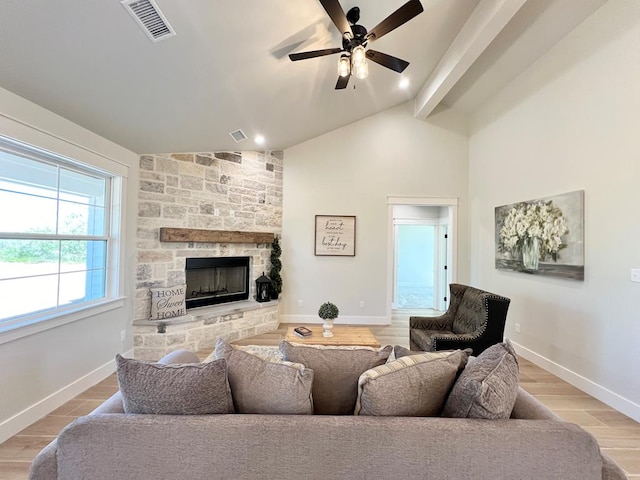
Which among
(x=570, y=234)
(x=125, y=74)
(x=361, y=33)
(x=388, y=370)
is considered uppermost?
(x=361, y=33)

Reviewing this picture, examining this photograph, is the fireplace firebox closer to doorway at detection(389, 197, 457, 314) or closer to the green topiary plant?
the green topiary plant

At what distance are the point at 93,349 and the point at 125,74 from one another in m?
2.49

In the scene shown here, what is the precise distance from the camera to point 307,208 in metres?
5.03

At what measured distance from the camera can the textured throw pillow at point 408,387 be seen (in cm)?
116

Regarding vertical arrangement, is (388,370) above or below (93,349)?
above

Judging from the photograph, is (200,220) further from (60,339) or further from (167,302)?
(60,339)

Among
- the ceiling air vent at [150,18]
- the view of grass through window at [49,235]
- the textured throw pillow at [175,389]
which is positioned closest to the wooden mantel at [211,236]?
the view of grass through window at [49,235]

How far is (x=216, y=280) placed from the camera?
14.5 feet

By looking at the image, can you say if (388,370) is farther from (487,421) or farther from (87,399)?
(87,399)

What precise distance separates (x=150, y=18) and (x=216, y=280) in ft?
10.6

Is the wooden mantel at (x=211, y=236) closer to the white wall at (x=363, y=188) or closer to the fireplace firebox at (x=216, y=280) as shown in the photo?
the fireplace firebox at (x=216, y=280)

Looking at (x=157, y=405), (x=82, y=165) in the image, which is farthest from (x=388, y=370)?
(x=82, y=165)

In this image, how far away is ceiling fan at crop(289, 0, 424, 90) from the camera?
2033 millimetres

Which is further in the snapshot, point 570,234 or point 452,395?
point 570,234
